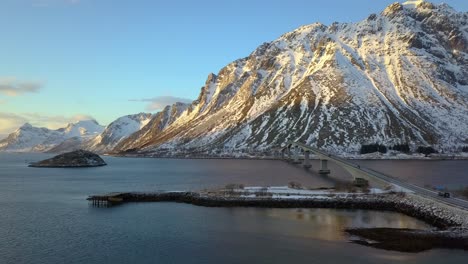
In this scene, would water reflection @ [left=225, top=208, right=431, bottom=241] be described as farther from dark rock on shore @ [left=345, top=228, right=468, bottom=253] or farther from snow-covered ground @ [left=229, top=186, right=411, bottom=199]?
snow-covered ground @ [left=229, top=186, right=411, bottom=199]

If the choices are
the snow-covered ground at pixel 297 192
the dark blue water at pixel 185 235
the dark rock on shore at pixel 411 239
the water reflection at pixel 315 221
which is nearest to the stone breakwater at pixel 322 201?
the snow-covered ground at pixel 297 192

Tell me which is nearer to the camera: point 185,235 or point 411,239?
point 411,239

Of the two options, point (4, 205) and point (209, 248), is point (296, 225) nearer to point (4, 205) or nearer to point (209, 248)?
point (209, 248)

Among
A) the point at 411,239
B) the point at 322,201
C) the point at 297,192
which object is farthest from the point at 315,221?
the point at 297,192

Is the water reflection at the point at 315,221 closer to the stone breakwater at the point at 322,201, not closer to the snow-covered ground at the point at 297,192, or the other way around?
the stone breakwater at the point at 322,201

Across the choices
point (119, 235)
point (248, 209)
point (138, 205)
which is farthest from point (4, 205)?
point (248, 209)

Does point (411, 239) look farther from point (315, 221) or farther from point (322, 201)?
point (322, 201)
